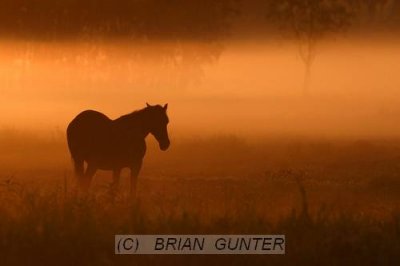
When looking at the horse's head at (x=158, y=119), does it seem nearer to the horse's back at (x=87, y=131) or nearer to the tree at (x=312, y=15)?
the horse's back at (x=87, y=131)

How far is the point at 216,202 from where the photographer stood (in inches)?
585

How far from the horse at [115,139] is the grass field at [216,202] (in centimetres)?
49

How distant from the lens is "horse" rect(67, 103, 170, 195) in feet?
47.7

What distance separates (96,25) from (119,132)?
45357mm

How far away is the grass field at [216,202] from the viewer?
9.80 meters

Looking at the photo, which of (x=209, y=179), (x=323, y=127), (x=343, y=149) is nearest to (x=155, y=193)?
(x=209, y=179)

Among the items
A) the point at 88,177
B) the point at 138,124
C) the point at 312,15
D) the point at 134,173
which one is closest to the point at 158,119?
the point at 138,124

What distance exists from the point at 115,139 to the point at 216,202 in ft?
6.13

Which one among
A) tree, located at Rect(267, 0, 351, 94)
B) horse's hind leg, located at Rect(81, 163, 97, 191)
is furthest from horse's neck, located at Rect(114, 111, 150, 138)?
tree, located at Rect(267, 0, 351, 94)

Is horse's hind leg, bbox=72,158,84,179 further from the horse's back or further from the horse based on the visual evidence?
the horse's back

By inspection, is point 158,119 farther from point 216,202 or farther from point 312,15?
point 312,15
